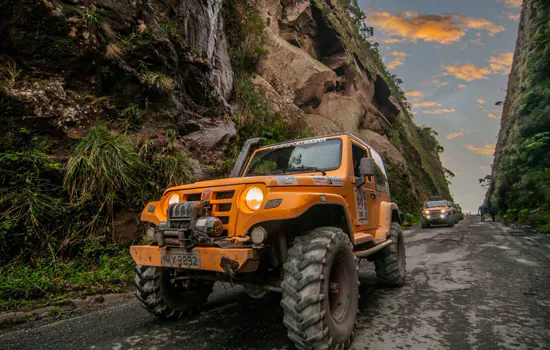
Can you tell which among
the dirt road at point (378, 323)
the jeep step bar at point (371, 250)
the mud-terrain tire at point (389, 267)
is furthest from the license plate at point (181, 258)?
the mud-terrain tire at point (389, 267)

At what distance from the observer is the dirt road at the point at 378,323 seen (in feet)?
8.86

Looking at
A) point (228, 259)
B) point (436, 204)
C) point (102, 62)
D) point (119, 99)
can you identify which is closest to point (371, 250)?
point (228, 259)

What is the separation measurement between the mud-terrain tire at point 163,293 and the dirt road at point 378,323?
134 millimetres

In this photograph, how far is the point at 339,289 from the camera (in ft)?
9.34

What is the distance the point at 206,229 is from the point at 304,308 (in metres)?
0.99

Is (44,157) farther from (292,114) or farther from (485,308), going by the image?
(292,114)

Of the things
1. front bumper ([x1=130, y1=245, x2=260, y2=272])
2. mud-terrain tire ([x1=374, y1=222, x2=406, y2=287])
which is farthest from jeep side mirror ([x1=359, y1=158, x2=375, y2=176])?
front bumper ([x1=130, y1=245, x2=260, y2=272])

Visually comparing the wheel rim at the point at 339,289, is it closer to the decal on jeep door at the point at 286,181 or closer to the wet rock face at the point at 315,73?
the decal on jeep door at the point at 286,181

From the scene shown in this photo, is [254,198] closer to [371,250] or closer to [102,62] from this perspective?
[371,250]

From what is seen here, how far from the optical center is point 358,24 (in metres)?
29.9

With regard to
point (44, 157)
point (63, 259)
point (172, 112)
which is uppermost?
point (172, 112)

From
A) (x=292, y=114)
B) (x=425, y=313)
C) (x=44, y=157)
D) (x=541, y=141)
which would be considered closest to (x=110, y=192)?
(x=44, y=157)

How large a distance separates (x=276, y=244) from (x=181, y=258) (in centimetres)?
85

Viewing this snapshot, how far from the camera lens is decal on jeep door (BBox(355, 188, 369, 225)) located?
3696 mm
